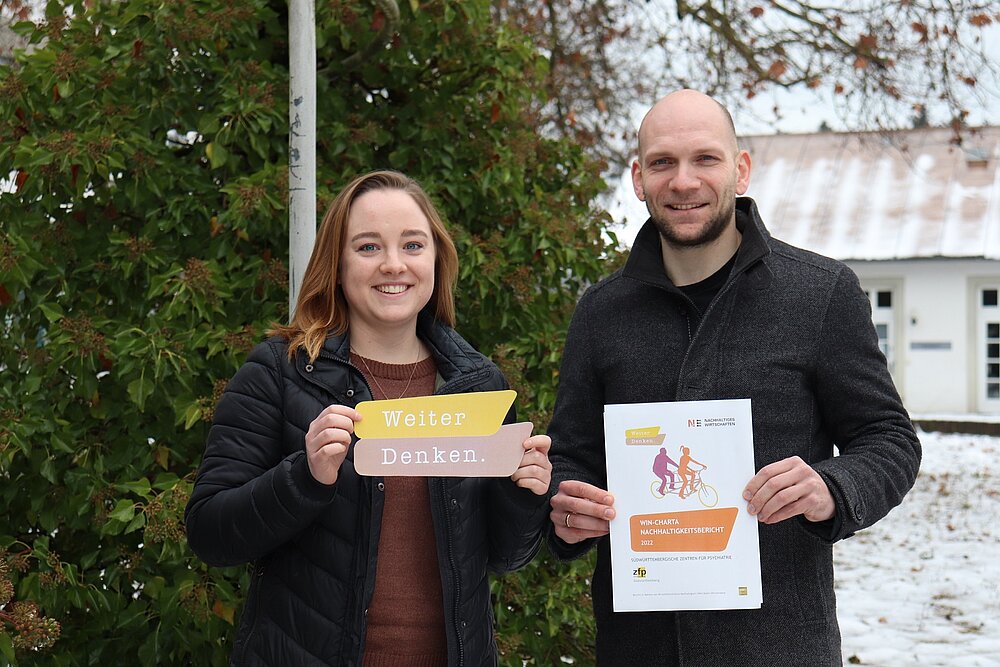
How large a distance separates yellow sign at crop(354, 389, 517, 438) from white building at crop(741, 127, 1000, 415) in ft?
63.2

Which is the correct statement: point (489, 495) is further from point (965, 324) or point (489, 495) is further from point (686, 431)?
point (965, 324)

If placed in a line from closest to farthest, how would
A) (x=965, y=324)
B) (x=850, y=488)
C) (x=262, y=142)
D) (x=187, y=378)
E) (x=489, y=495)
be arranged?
(x=850, y=488) < (x=489, y=495) < (x=187, y=378) < (x=262, y=142) < (x=965, y=324)

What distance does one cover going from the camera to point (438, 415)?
218 cm

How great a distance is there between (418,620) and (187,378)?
1.30 m

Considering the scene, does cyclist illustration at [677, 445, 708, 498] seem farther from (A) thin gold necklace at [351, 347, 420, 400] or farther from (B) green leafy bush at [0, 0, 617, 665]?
(B) green leafy bush at [0, 0, 617, 665]

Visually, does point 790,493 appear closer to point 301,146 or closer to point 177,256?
point 301,146

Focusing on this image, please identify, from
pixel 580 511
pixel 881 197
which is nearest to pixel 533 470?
pixel 580 511

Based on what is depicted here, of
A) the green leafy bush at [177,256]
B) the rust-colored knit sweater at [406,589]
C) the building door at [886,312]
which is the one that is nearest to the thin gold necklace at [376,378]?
the rust-colored knit sweater at [406,589]

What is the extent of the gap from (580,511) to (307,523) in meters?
0.59

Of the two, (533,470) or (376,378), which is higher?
(376,378)

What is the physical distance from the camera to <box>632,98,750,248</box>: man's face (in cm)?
242

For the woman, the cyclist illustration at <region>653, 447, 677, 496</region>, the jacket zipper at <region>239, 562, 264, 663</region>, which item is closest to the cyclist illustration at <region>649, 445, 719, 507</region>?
the cyclist illustration at <region>653, 447, 677, 496</region>

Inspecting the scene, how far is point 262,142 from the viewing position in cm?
357

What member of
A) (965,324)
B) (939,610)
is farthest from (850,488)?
(965,324)
